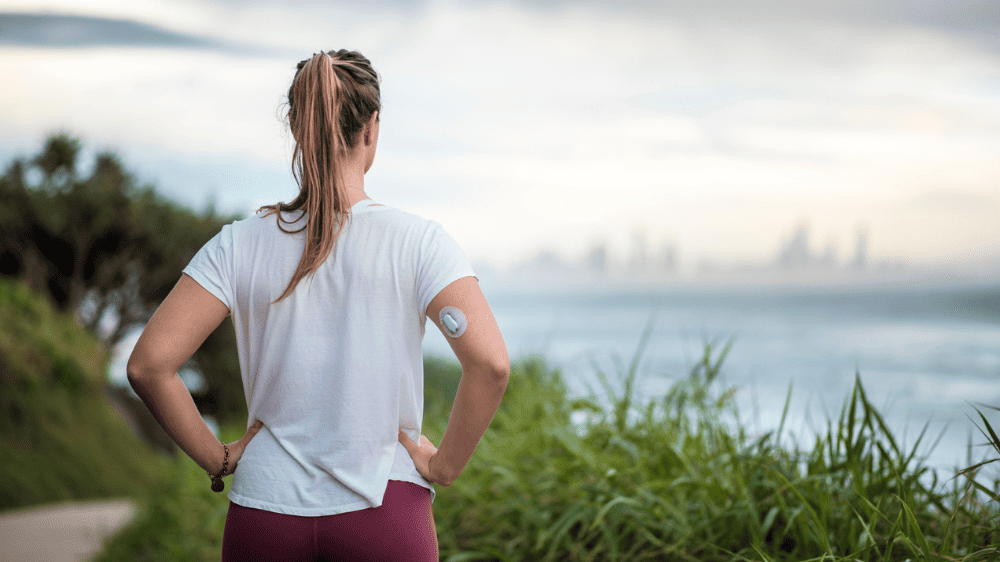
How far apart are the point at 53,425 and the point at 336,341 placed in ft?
20.4

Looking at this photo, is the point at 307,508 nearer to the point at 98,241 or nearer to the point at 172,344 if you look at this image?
the point at 172,344

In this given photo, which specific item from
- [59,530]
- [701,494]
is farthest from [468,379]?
[59,530]

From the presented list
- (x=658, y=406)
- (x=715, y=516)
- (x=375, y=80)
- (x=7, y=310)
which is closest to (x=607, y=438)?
(x=658, y=406)

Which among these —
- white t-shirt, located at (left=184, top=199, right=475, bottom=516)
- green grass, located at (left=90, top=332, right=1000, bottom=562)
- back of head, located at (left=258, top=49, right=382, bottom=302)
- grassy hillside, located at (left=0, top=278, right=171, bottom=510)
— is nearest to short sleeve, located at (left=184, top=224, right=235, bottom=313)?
white t-shirt, located at (left=184, top=199, right=475, bottom=516)

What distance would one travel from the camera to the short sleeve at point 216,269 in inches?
57.1

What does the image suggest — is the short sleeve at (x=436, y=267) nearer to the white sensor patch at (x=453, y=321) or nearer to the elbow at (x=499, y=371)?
Answer: the white sensor patch at (x=453, y=321)

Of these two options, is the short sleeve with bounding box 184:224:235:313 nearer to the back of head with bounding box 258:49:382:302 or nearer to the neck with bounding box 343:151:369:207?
the back of head with bounding box 258:49:382:302

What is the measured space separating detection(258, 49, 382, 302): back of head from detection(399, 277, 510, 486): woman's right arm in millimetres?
263

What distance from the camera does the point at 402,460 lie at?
58.6 inches

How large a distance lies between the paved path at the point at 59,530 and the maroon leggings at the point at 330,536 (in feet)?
12.4

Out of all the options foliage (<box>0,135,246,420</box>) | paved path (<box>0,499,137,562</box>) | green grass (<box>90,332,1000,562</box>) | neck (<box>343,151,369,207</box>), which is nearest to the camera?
neck (<box>343,151,369,207</box>)

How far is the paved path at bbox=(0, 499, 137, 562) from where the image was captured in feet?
14.6

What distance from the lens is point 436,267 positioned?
1417 mm

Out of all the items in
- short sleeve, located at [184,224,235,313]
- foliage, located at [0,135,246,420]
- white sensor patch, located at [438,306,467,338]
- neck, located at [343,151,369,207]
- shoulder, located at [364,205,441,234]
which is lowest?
foliage, located at [0,135,246,420]
